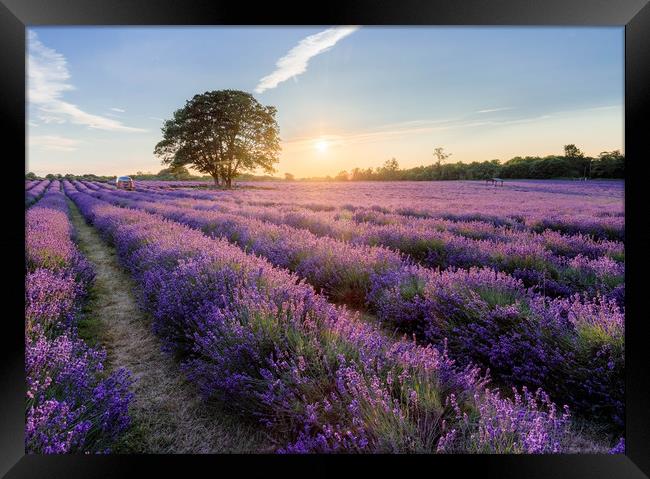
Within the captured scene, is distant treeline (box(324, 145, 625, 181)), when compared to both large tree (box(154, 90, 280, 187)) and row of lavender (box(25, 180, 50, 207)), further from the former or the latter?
row of lavender (box(25, 180, 50, 207))

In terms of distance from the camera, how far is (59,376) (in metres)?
2.02

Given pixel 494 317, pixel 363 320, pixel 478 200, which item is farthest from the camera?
pixel 478 200

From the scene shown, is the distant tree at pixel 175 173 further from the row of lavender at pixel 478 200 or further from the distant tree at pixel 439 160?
the distant tree at pixel 439 160

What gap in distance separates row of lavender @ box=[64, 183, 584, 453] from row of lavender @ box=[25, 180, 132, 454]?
1.60ft

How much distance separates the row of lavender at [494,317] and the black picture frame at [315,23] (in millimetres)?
192

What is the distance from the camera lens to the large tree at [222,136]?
3.07 meters

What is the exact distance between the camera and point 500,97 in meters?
2.88

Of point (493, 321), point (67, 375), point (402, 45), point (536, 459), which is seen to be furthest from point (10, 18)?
point (536, 459)

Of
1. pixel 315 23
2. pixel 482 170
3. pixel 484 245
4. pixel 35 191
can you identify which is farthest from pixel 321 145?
pixel 35 191

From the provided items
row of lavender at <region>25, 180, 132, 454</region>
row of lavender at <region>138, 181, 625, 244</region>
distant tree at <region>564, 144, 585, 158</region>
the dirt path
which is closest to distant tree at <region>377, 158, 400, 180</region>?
row of lavender at <region>138, 181, 625, 244</region>

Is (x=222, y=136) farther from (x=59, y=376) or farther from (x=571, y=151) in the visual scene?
(x=571, y=151)

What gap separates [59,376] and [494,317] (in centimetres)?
280

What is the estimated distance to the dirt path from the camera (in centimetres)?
206

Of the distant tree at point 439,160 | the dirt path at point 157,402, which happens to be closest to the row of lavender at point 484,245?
the distant tree at point 439,160
